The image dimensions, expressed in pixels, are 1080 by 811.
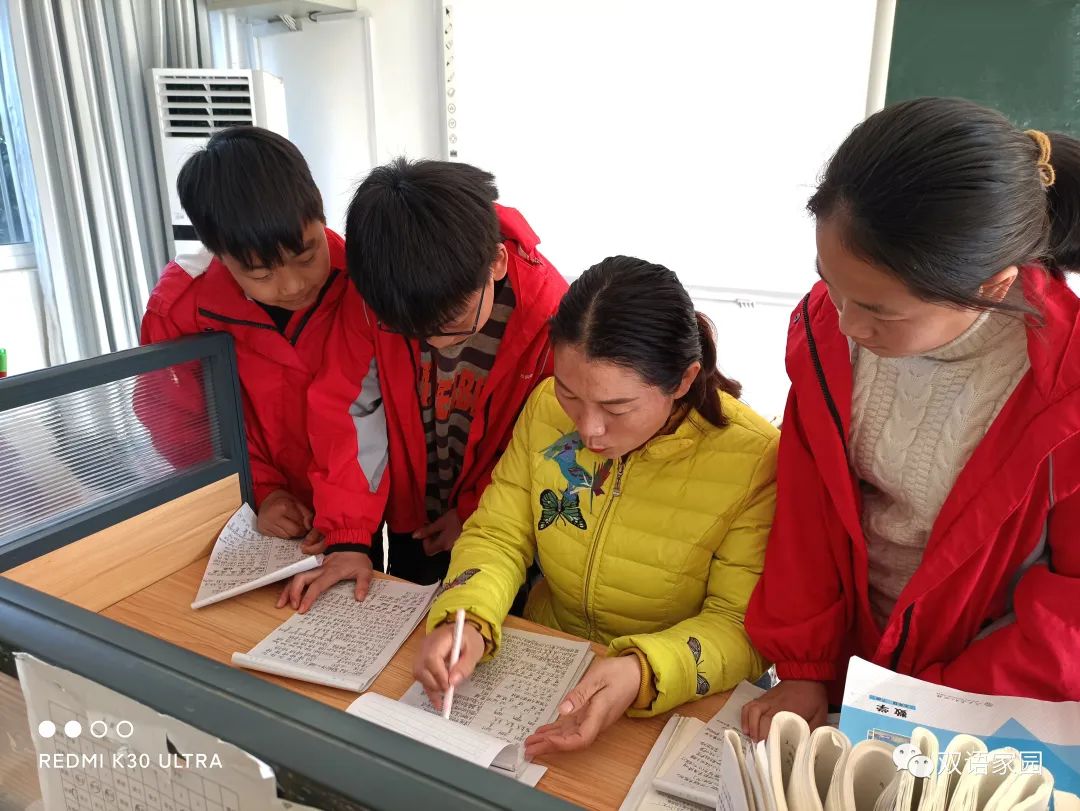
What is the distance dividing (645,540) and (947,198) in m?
0.60

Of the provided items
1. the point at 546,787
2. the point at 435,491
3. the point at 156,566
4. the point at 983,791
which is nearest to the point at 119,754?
the point at 546,787

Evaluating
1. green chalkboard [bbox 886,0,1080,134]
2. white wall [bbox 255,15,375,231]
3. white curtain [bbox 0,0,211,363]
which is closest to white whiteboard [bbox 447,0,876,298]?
green chalkboard [bbox 886,0,1080,134]

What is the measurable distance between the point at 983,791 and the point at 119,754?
2.02 ft

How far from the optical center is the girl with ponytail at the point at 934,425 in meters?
0.68

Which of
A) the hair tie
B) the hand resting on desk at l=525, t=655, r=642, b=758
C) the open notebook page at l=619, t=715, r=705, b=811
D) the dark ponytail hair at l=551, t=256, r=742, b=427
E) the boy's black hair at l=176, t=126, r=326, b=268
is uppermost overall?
the hair tie

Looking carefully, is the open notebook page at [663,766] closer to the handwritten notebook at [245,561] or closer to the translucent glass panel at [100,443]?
the handwritten notebook at [245,561]

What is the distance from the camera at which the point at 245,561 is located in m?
1.32

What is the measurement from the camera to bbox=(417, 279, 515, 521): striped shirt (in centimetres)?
134

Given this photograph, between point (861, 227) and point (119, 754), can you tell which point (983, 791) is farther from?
point (119, 754)

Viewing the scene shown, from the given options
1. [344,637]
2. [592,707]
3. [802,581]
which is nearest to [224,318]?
[344,637]

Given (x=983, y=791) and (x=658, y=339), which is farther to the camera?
(x=658, y=339)

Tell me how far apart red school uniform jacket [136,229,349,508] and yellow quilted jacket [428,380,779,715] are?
47 cm

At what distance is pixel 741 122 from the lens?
9.62 feet

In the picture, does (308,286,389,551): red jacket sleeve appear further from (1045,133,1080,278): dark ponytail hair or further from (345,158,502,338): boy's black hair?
(1045,133,1080,278): dark ponytail hair
